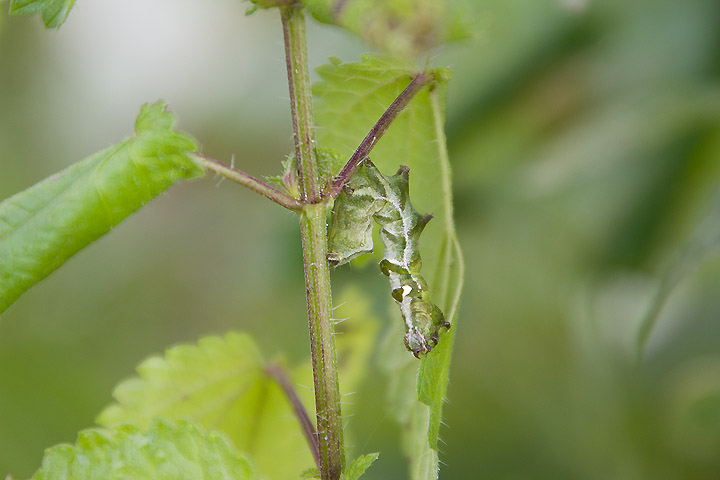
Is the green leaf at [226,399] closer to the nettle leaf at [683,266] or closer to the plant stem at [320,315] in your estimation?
the plant stem at [320,315]

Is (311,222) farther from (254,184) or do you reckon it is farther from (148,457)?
(148,457)

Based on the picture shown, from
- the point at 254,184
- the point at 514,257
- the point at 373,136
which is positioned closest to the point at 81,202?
the point at 254,184

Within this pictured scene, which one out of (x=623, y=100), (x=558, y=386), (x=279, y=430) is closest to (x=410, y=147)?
(x=279, y=430)

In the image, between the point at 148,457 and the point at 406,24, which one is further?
the point at 148,457

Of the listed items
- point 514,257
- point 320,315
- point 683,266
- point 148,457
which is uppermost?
point 514,257

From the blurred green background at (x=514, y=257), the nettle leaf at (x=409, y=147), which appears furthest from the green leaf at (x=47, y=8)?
the blurred green background at (x=514, y=257)

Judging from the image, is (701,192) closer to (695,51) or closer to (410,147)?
(695,51)

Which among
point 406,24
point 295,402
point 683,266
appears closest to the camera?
point 406,24
